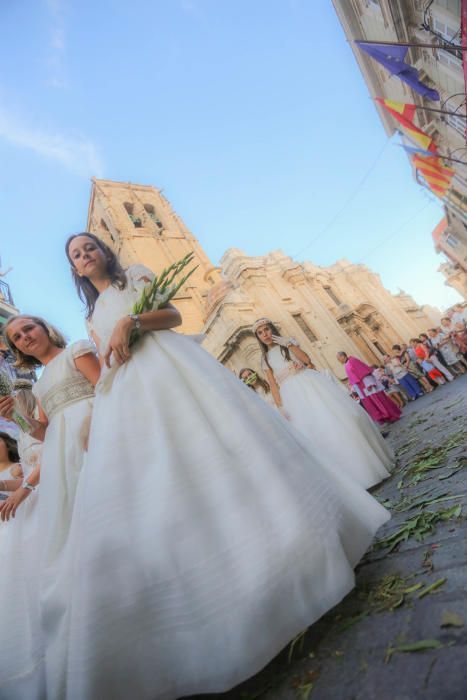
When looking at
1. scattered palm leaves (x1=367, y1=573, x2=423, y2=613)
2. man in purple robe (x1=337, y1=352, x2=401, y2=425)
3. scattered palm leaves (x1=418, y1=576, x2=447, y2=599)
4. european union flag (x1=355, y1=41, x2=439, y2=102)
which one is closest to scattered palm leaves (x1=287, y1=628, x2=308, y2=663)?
scattered palm leaves (x1=367, y1=573, x2=423, y2=613)

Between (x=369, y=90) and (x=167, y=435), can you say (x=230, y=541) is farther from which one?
(x=369, y=90)

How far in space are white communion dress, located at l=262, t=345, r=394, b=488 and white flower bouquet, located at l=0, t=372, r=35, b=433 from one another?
9.28ft

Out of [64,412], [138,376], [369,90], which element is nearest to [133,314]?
[138,376]

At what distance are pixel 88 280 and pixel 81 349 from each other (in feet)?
1.73

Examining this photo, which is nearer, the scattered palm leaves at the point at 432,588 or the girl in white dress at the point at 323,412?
the scattered palm leaves at the point at 432,588

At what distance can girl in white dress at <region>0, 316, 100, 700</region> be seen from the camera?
5.40ft

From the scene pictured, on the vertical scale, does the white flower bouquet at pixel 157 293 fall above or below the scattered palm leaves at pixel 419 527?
above

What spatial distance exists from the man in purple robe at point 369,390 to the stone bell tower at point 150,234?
69.5 feet

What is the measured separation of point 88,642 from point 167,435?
0.72 meters

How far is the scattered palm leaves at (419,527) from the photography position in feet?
5.65

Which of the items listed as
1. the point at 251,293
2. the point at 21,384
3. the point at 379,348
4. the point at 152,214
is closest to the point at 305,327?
the point at 251,293

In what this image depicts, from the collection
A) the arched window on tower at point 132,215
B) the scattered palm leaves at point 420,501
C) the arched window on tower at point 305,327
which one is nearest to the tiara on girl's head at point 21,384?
the scattered palm leaves at point 420,501

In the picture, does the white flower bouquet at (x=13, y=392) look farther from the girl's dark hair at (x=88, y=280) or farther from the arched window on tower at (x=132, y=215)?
the arched window on tower at (x=132, y=215)

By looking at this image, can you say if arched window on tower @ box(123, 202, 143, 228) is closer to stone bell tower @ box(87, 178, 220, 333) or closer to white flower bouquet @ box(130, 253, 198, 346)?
stone bell tower @ box(87, 178, 220, 333)
